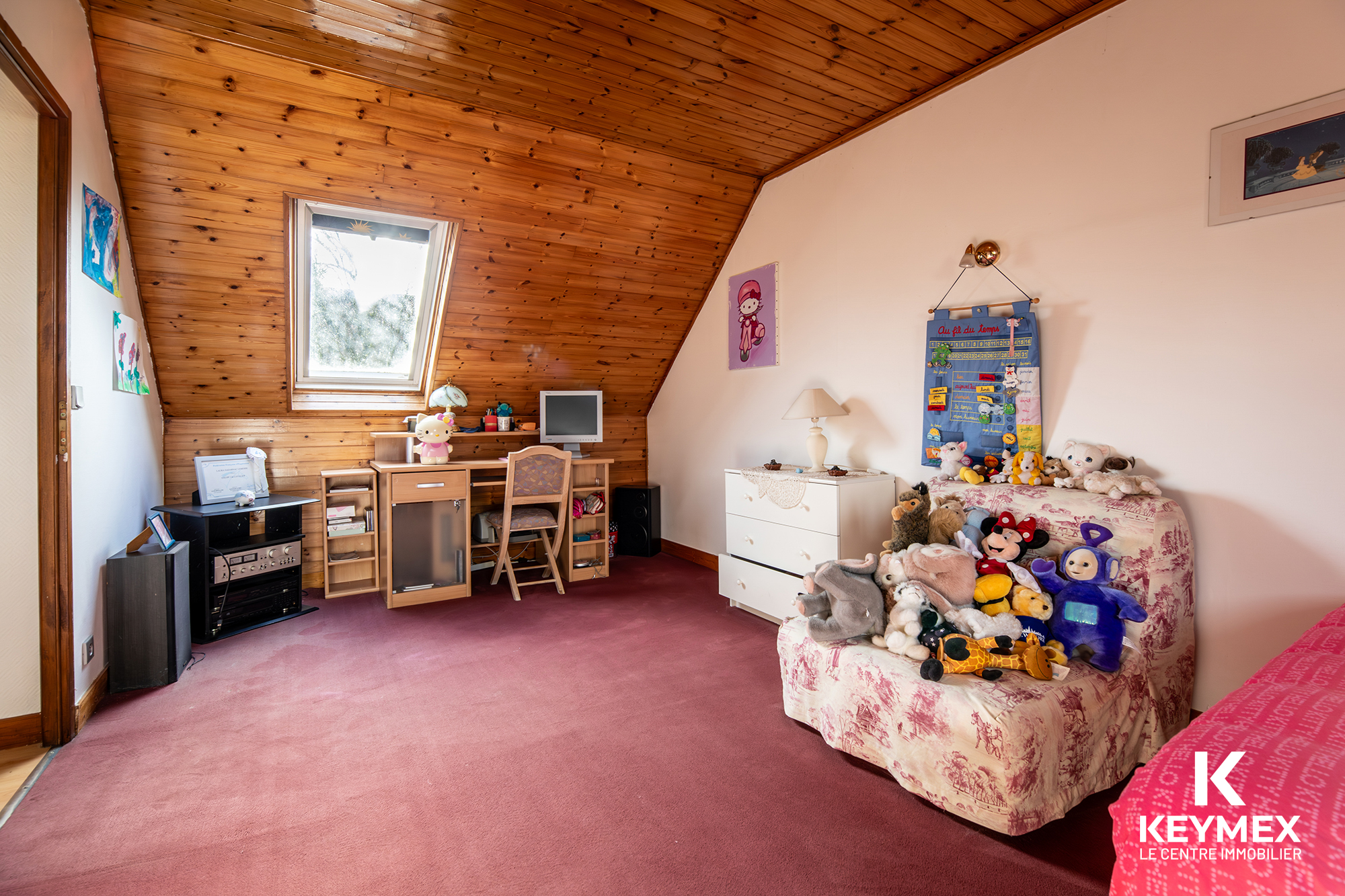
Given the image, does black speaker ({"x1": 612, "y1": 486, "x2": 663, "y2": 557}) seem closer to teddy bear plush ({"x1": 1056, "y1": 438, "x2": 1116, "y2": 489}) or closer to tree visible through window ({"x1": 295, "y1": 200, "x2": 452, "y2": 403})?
tree visible through window ({"x1": 295, "y1": 200, "x2": 452, "y2": 403})

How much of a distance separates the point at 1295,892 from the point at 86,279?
377 centimetres

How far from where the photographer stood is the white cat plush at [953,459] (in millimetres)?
2959

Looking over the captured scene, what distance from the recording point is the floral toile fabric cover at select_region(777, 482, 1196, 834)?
178 centimetres

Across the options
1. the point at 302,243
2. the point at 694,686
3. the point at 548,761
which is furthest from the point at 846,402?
the point at 302,243

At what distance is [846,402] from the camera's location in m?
3.71

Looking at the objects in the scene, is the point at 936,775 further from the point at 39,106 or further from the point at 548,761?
the point at 39,106

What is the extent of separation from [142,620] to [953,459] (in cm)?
360

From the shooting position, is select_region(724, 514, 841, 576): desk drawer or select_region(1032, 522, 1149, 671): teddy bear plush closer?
select_region(1032, 522, 1149, 671): teddy bear plush

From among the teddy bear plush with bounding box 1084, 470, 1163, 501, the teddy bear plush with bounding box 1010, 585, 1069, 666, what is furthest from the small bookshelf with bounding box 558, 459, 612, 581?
the teddy bear plush with bounding box 1084, 470, 1163, 501

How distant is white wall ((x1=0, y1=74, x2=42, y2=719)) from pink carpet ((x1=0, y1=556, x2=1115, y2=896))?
0.41m

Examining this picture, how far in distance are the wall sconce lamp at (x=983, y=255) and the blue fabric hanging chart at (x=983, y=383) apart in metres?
0.20

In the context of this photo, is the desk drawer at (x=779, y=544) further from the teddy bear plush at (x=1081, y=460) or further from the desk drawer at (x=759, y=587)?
the teddy bear plush at (x=1081, y=460)

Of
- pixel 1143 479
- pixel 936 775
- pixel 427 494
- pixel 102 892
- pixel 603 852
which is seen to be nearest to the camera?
pixel 102 892

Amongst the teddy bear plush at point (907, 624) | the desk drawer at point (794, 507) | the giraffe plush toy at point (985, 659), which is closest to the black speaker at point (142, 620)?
the desk drawer at point (794, 507)
